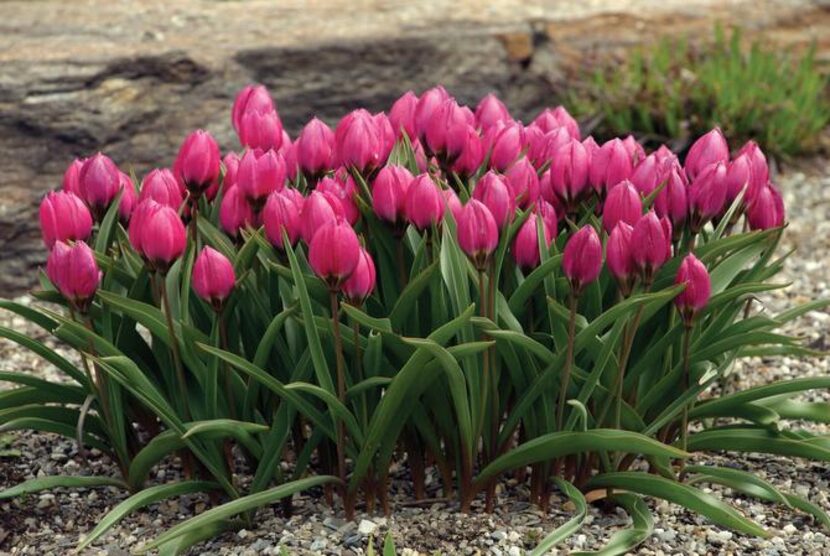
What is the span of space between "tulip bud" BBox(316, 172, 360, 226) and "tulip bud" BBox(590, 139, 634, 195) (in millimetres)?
519

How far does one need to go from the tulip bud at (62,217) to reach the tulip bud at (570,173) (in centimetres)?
100

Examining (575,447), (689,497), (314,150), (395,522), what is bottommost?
(395,522)

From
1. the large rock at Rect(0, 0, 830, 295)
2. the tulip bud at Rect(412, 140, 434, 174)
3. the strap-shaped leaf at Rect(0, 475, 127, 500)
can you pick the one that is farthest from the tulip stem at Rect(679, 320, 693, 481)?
the large rock at Rect(0, 0, 830, 295)

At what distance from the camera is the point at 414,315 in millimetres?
2693

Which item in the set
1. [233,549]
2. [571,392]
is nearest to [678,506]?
[571,392]

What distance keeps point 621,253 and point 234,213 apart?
862 millimetres

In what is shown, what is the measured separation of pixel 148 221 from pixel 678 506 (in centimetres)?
138

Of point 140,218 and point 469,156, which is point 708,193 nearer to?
point 469,156

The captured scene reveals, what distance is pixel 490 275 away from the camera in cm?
253

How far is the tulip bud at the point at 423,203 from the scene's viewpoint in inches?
96.8

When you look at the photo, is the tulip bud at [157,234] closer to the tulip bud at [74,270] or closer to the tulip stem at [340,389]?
the tulip bud at [74,270]

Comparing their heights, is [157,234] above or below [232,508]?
above

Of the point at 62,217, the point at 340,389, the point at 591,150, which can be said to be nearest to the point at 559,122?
the point at 591,150

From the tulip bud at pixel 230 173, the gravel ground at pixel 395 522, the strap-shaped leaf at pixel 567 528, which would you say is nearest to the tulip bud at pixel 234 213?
the tulip bud at pixel 230 173
